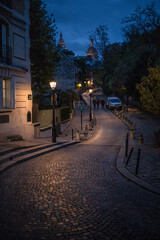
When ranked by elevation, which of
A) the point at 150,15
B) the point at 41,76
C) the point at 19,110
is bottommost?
the point at 19,110

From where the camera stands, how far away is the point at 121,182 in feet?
26.3

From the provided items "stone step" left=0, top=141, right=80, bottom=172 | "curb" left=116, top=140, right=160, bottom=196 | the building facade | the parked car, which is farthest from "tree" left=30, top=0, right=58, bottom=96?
the parked car

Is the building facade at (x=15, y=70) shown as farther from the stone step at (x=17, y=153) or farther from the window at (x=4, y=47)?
the stone step at (x=17, y=153)

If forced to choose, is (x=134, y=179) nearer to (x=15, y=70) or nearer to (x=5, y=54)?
(x=15, y=70)

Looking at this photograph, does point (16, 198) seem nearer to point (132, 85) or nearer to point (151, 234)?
point (151, 234)

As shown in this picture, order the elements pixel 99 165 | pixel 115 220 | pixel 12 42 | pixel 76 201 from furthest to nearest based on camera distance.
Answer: pixel 12 42
pixel 99 165
pixel 76 201
pixel 115 220

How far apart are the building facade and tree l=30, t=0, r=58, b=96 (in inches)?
212

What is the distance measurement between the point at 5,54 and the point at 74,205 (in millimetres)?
11761

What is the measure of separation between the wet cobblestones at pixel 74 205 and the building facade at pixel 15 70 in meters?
6.49

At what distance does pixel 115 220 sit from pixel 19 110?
12.5m

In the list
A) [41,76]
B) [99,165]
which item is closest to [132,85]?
[41,76]

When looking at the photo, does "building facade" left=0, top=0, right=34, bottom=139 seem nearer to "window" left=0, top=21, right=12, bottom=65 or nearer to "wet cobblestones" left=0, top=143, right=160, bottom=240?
"window" left=0, top=21, right=12, bottom=65

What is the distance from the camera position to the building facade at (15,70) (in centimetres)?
1494

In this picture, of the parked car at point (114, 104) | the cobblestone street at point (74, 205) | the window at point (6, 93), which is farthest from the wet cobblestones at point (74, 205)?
the parked car at point (114, 104)
